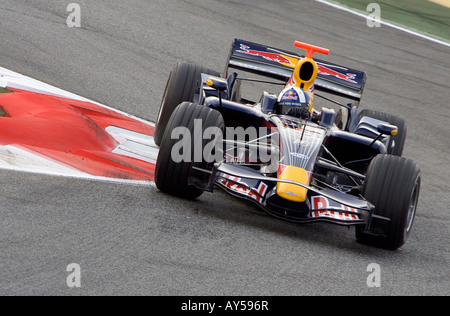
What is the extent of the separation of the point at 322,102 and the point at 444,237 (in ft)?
18.8

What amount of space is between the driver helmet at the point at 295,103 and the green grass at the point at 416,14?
388 inches

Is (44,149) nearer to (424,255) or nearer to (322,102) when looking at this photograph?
(424,255)

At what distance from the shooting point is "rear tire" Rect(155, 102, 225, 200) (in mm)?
6520

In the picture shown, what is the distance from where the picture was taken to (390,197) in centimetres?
640

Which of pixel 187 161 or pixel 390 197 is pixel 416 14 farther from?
pixel 187 161

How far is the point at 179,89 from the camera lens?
8.35m

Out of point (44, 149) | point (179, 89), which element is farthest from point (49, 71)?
point (44, 149)

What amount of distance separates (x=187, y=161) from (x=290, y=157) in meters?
0.85

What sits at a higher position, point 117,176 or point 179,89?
point 179,89

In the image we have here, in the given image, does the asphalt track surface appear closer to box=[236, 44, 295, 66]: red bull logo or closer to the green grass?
box=[236, 44, 295, 66]: red bull logo

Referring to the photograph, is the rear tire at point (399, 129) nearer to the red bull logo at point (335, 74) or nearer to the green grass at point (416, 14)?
the red bull logo at point (335, 74)

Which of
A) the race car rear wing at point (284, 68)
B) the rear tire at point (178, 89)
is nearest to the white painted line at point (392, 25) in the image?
the race car rear wing at point (284, 68)

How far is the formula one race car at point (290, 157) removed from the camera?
247 inches
